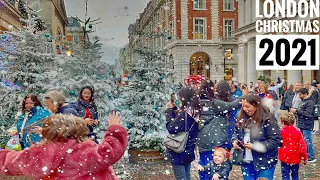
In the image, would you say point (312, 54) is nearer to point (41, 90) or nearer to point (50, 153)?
point (41, 90)

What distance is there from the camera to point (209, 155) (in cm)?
532

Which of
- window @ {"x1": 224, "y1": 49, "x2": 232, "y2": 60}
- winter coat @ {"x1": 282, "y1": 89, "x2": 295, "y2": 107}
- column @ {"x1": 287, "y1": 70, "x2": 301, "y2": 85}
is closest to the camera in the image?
winter coat @ {"x1": 282, "y1": 89, "x2": 295, "y2": 107}

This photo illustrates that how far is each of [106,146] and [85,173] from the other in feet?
0.83

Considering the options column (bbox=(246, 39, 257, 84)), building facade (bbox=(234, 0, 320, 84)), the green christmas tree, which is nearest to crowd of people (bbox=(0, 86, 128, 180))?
the green christmas tree

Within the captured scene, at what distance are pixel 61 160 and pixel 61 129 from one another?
227 millimetres

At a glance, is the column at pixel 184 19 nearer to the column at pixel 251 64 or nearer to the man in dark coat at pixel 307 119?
the column at pixel 251 64

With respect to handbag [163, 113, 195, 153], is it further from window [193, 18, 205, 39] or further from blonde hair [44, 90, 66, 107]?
window [193, 18, 205, 39]

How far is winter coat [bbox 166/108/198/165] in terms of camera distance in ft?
16.2

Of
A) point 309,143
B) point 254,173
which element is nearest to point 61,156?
point 254,173

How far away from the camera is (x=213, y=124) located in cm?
537

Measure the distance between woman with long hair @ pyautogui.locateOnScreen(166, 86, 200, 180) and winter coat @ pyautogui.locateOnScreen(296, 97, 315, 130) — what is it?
409 centimetres

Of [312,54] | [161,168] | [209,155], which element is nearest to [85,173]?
[209,155]

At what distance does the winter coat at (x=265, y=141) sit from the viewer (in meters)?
4.43

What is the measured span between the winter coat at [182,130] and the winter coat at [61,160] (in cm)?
223
